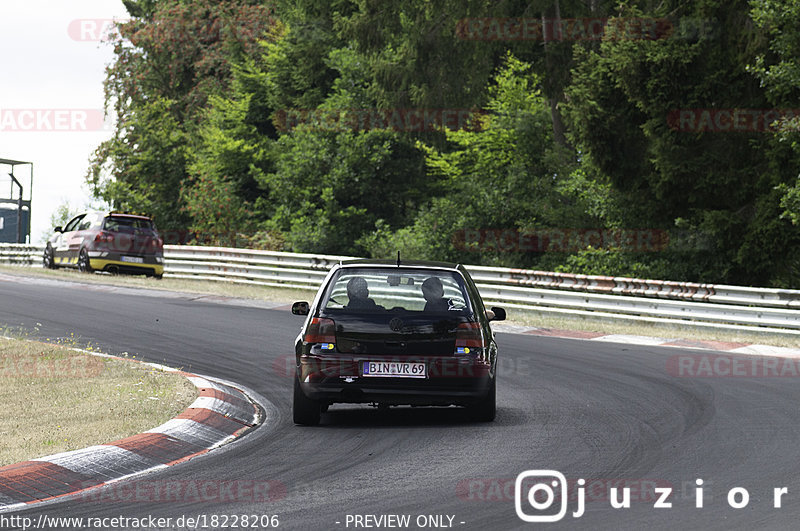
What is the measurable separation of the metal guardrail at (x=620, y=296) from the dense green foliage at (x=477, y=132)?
3.75 metres

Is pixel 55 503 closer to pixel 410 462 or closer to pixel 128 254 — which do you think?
pixel 410 462

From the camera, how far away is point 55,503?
6875mm

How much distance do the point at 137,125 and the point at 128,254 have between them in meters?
21.6

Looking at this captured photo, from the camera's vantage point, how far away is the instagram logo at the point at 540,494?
6543 millimetres

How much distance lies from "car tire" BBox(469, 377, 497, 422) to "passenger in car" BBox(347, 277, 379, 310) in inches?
50.7

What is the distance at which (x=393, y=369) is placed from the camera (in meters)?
9.78

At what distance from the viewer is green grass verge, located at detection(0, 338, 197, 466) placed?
871cm

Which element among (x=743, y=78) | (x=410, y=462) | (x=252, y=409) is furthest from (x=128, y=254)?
(x=410, y=462)
